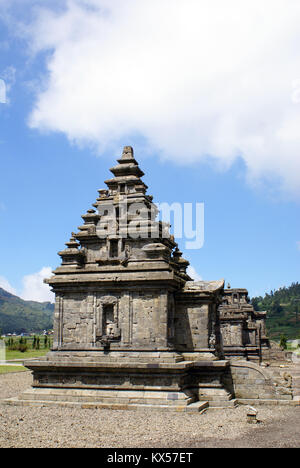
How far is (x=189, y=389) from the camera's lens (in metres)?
20.1

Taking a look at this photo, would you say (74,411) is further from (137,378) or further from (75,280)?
(75,280)

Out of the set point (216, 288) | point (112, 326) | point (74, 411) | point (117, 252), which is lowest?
point (74, 411)

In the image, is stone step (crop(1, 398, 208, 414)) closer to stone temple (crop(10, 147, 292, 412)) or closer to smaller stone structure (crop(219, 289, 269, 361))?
stone temple (crop(10, 147, 292, 412))

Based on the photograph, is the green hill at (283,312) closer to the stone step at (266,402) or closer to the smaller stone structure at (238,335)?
the smaller stone structure at (238,335)

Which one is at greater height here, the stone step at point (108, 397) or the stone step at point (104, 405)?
the stone step at point (108, 397)

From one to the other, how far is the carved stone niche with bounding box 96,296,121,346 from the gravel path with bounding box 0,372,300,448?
316 cm


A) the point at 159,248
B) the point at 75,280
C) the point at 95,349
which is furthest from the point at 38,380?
the point at 159,248

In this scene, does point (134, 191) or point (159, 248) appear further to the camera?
point (134, 191)

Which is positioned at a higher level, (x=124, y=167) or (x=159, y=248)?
(x=124, y=167)

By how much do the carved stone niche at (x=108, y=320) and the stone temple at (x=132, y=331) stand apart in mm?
44

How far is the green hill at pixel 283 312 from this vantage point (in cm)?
12219

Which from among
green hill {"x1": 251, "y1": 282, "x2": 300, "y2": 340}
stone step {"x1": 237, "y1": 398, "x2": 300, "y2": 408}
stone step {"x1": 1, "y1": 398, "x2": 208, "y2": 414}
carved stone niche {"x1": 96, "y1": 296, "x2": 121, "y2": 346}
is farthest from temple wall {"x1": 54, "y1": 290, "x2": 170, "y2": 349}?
green hill {"x1": 251, "y1": 282, "x2": 300, "y2": 340}

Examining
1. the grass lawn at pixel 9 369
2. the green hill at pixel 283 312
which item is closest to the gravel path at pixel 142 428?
the grass lawn at pixel 9 369

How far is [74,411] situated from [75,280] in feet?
18.4
